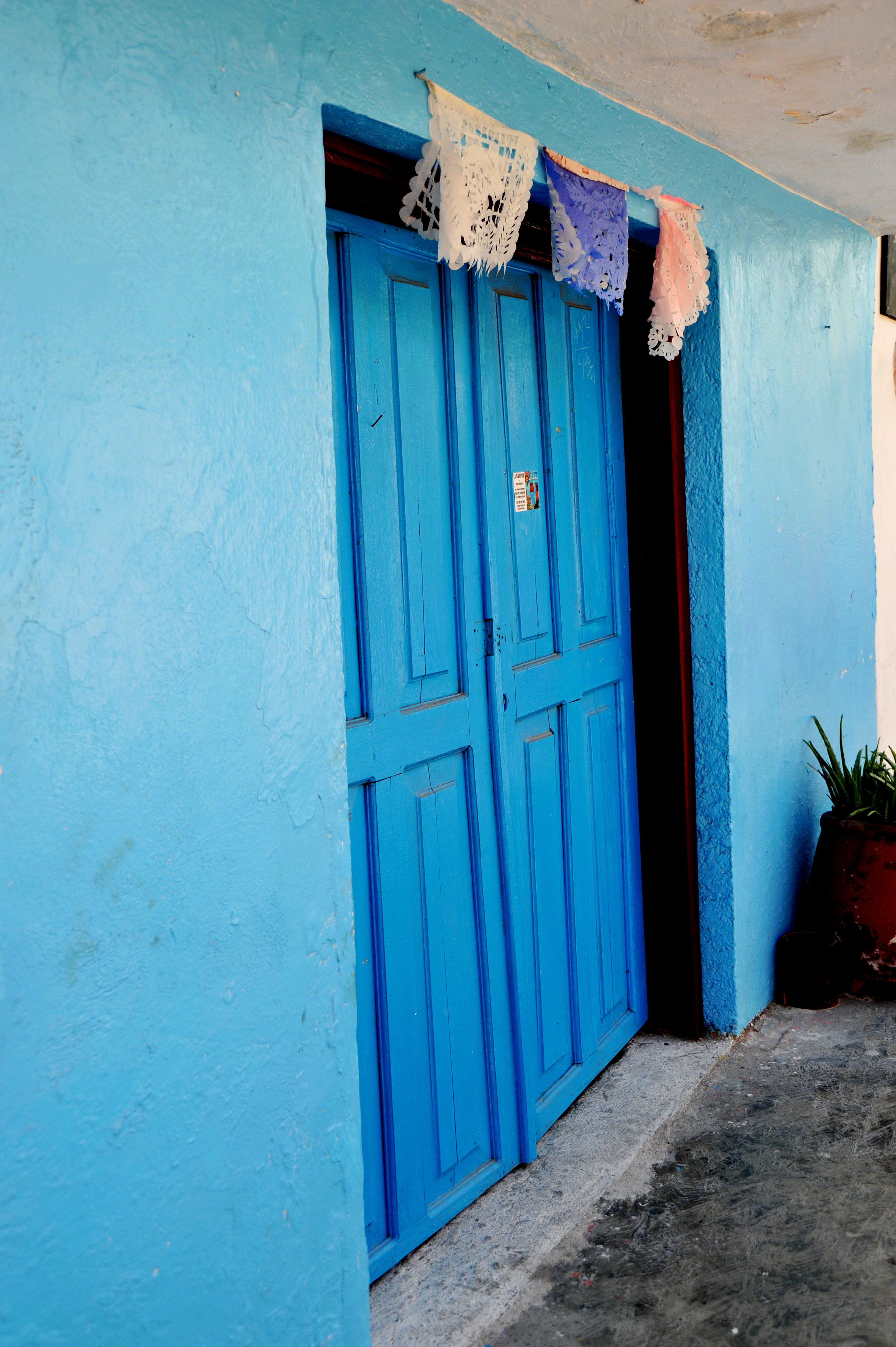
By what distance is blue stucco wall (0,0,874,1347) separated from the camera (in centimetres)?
136

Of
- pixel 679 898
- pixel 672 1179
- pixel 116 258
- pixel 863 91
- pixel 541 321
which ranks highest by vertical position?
pixel 863 91

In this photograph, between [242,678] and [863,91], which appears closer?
[242,678]

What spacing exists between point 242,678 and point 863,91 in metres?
2.18

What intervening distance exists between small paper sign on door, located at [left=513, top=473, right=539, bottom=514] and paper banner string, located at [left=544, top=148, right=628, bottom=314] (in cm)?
46

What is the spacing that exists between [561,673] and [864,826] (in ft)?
4.50

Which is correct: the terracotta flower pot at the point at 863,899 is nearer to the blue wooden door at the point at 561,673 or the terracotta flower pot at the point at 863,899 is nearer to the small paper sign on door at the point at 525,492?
the blue wooden door at the point at 561,673

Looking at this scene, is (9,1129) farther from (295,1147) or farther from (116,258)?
(116,258)

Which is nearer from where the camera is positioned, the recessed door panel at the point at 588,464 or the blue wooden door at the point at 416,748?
the blue wooden door at the point at 416,748

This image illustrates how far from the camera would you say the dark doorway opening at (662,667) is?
3271 millimetres

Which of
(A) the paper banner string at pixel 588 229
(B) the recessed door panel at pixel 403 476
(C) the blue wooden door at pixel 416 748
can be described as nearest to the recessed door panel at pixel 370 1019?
(C) the blue wooden door at pixel 416 748

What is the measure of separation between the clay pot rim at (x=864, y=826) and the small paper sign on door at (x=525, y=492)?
1.66 m

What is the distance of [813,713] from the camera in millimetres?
3992

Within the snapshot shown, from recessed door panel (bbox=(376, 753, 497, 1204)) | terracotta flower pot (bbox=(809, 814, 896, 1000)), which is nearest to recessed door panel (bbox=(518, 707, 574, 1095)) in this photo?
recessed door panel (bbox=(376, 753, 497, 1204))

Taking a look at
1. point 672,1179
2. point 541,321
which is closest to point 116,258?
point 541,321
